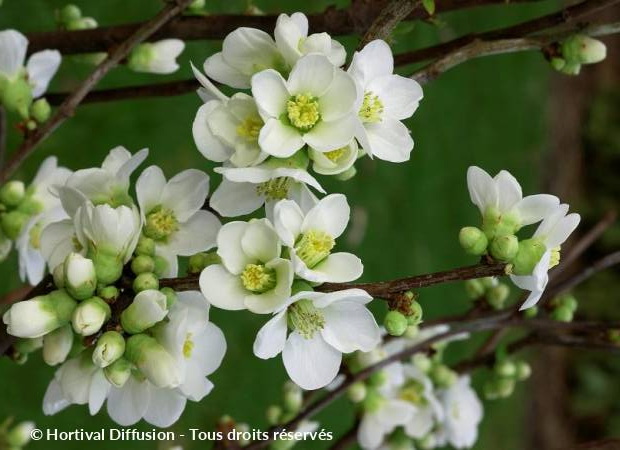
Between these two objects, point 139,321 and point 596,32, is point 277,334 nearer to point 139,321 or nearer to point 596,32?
point 139,321

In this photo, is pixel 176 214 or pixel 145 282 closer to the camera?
pixel 145 282

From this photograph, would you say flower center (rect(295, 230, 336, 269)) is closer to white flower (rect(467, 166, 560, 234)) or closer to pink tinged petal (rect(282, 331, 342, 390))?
pink tinged petal (rect(282, 331, 342, 390))

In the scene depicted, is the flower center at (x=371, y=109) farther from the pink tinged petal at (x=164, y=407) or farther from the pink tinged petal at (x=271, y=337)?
the pink tinged petal at (x=164, y=407)

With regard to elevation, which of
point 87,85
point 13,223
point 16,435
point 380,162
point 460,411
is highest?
point 87,85

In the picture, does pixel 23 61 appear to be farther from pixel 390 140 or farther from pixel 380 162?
pixel 380 162

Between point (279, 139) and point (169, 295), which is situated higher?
point (279, 139)

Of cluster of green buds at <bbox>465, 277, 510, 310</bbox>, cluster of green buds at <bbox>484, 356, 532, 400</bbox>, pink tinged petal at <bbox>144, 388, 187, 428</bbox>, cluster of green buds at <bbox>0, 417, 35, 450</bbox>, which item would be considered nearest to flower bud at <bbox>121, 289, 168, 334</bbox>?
pink tinged petal at <bbox>144, 388, 187, 428</bbox>

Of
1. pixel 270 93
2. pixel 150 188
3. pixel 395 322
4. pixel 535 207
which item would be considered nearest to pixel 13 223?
pixel 150 188
